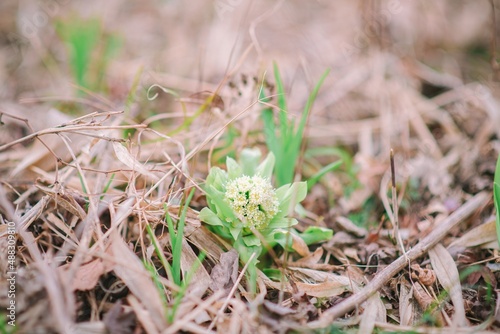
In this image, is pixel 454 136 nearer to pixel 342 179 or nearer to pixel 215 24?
pixel 342 179

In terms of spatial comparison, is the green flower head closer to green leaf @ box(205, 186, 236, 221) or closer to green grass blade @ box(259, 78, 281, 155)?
green leaf @ box(205, 186, 236, 221)

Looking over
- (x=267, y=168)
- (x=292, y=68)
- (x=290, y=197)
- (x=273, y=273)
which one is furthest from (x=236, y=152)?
(x=292, y=68)

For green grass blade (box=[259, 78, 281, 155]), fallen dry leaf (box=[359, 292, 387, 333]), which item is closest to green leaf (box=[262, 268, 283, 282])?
fallen dry leaf (box=[359, 292, 387, 333])

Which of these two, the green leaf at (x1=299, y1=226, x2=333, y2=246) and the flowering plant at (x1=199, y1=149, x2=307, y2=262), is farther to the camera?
the green leaf at (x1=299, y1=226, x2=333, y2=246)

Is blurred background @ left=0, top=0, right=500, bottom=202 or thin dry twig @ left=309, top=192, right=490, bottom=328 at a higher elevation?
blurred background @ left=0, top=0, right=500, bottom=202

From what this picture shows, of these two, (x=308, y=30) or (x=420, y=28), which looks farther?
(x=308, y=30)

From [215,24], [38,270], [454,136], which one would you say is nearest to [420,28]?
[454,136]

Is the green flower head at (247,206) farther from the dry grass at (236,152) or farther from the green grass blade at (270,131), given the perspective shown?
the green grass blade at (270,131)
